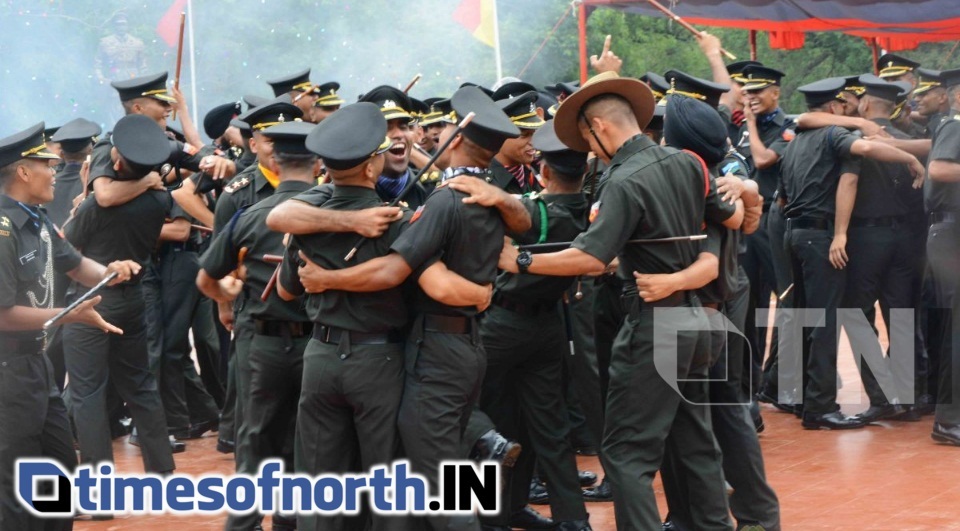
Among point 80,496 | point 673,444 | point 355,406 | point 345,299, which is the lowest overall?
point 80,496

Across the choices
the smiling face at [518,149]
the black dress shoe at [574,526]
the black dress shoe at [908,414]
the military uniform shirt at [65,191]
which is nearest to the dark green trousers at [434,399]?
the black dress shoe at [574,526]

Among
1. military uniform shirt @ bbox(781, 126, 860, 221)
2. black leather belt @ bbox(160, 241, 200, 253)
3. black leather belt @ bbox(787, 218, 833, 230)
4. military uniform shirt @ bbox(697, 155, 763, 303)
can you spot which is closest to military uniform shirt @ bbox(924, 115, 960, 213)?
military uniform shirt @ bbox(781, 126, 860, 221)

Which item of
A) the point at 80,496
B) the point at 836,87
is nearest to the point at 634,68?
the point at 836,87

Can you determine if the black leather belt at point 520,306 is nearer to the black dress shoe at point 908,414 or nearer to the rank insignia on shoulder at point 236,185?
the rank insignia on shoulder at point 236,185

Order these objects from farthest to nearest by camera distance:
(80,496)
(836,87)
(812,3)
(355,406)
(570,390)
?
1. (812,3)
2. (836,87)
3. (570,390)
4. (80,496)
5. (355,406)

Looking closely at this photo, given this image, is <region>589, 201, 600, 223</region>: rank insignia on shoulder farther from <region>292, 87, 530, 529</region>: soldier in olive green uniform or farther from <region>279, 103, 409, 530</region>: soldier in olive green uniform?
<region>279, 103, 409, 530</region>: soldier in olive green uniform

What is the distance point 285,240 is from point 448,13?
1527cm

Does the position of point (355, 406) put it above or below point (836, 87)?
below

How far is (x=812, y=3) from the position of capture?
547 inches

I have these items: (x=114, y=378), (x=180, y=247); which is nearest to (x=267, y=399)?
(x=114, y=378)

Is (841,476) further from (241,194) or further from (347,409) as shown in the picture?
(241,194)

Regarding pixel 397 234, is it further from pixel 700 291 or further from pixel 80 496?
pixel 80 496

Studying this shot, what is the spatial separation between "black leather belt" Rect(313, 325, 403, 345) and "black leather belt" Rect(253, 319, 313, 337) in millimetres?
804

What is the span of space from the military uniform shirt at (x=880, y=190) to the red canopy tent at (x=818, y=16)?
445 centimetres
